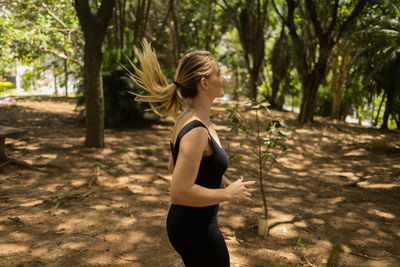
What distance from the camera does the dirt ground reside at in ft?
11.9

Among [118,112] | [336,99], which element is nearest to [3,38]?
[118,112]

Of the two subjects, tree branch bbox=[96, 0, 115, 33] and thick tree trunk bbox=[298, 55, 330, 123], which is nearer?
tree branch bbox=[96, 0, 115, 33]

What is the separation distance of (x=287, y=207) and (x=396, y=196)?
1999 millimetres

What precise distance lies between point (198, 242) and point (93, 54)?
551cm

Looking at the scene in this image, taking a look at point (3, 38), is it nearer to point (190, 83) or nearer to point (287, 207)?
Answer: point (287, 207)

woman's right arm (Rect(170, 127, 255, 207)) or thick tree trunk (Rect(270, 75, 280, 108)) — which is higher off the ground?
thick tree trunk (Rect(270, 75, 280, 108))

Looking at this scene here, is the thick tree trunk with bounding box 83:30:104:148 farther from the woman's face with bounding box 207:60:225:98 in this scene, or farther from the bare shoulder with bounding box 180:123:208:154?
the bare shoulder with bounding box 180:123:208:154

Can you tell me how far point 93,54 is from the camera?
6.54 metres

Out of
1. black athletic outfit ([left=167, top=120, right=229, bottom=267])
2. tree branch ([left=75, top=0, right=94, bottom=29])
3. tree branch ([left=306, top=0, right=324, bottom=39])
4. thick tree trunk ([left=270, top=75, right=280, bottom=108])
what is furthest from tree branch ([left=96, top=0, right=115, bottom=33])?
thick tree trunk ([left=270, top=75, right=280, bottom=108])

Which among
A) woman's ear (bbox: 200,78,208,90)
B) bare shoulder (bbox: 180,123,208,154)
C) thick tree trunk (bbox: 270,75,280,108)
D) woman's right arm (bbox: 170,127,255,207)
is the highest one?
thick tree trunk (bbox: 270,75,280,108)

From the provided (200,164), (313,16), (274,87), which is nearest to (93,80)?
(200,164)

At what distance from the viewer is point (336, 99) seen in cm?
1709

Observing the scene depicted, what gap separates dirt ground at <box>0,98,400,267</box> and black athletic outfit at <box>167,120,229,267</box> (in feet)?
5.72

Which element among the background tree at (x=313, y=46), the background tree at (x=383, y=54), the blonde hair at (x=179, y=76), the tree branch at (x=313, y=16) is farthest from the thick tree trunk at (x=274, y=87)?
the blonde hair at (x=179, y=76)
